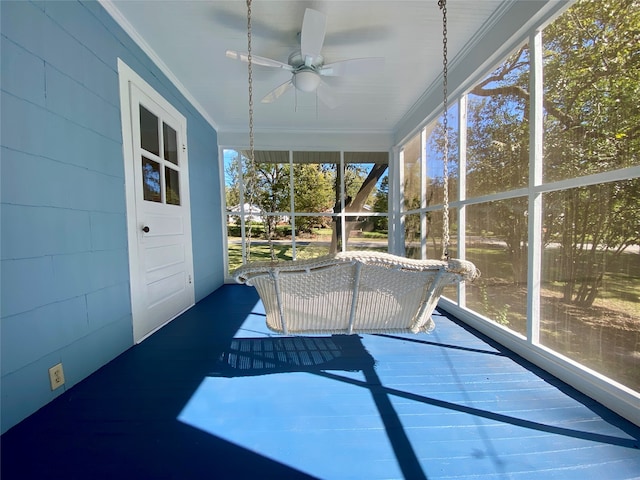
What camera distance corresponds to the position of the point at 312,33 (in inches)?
81.8

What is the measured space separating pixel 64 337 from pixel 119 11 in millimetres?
2521

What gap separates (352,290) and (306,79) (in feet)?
7.24

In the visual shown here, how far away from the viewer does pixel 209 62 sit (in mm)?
2830

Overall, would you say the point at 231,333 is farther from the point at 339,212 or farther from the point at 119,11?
the point at 339,212

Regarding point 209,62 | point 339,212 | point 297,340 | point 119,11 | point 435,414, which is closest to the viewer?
point 435,414

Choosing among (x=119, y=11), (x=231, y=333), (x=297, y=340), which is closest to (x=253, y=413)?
(x=297, y=340)

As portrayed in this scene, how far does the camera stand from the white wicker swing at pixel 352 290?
1409 millimetres

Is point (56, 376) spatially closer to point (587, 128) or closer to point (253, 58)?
point (253, 58)

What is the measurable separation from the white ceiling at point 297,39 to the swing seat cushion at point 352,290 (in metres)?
2.08

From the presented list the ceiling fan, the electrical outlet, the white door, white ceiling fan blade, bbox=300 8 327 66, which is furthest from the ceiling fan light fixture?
the electrical outlet

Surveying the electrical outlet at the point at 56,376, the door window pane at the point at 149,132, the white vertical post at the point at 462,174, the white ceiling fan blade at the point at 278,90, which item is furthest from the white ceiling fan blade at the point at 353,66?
the electrical outlet at the point at 56,376

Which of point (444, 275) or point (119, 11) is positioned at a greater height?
point (119, 11)

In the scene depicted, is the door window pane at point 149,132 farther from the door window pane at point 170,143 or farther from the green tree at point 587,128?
the green tree at point 587,128

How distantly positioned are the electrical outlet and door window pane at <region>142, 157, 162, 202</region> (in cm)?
153
